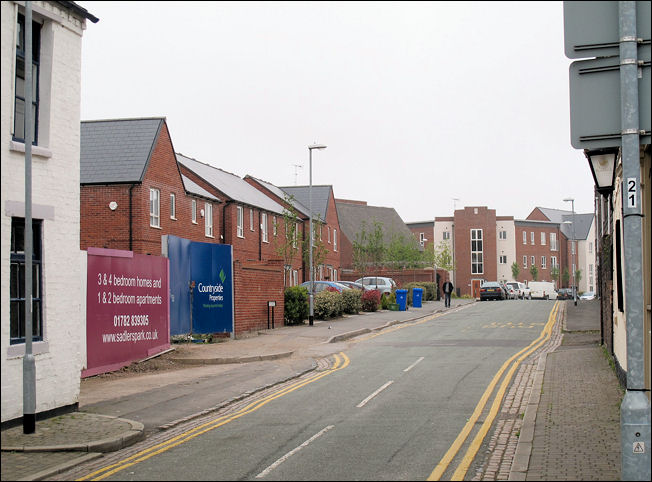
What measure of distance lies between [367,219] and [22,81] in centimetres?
6994

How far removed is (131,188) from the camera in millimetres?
30406

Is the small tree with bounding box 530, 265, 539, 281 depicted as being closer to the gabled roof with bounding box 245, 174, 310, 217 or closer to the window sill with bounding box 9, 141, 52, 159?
the gabled roof with bounding box 245, 174, 310, 217

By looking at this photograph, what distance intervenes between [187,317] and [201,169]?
22378 mm

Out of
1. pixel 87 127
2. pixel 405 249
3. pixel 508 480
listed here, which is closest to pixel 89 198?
pixel 87 127

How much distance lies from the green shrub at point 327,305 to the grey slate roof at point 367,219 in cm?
3745

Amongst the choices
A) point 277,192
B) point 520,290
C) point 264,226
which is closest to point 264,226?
point 264,226

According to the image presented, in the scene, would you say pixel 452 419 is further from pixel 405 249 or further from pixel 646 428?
pixel 405 249

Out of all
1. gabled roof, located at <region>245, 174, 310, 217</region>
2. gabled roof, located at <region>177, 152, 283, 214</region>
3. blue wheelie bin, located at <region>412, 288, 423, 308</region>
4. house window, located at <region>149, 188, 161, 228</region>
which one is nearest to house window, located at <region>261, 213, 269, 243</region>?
gabled roof, located at <region>177, 152, 283, 214</region>

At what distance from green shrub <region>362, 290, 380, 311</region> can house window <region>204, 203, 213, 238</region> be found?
9.11m

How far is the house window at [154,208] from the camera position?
31.5 meters

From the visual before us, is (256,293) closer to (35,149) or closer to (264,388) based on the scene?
(264,388)

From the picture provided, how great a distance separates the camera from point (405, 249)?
6431 centimetres

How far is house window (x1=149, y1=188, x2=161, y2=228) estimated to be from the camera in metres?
31.5

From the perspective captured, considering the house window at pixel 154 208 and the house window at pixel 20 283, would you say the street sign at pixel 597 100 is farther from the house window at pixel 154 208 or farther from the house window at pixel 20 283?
the house window at pixel 154 208
